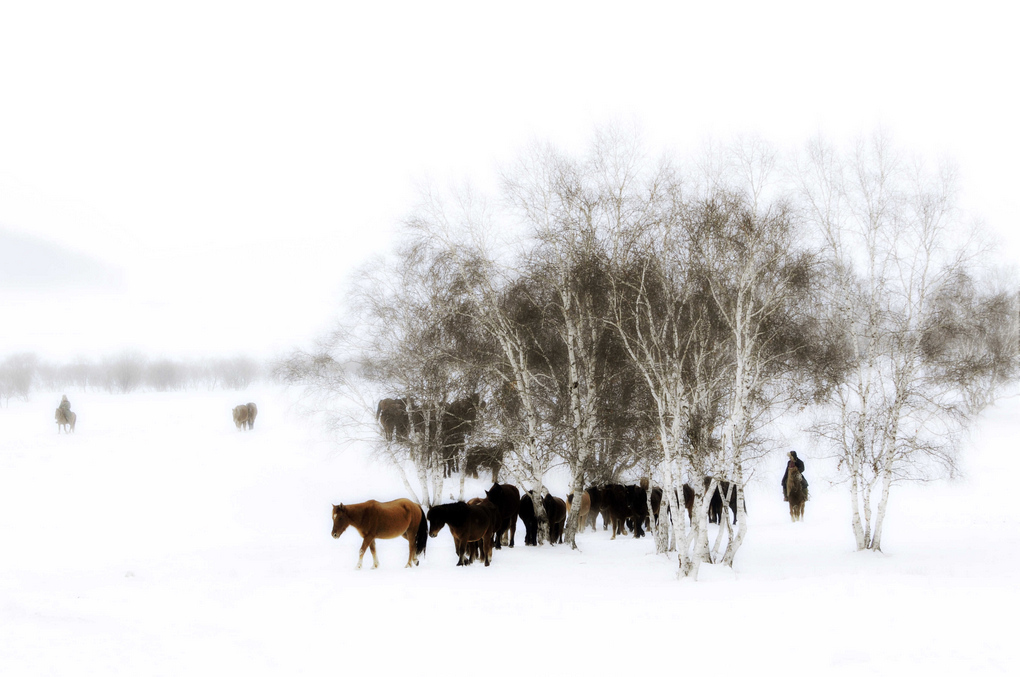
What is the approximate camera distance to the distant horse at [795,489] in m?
20.6

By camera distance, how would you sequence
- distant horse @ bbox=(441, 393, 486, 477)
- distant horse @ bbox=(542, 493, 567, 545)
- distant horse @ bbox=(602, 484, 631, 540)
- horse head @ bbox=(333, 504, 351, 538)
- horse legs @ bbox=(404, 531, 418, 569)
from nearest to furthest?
horse head @ bbox=(333, 504, 351, 538) < horse legs @ bbox=(404, 531, 418, 569) < distant horse @ bbox=(542, 493, 567, 545) < distant horse @ bbox=(602, 484, 631, 540) < distant horse @ bbox=(441, 393, 486, 477)

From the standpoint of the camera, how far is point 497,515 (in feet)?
46.1

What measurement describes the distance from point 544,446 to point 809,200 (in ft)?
28.5

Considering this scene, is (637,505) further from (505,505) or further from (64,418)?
(64,418)

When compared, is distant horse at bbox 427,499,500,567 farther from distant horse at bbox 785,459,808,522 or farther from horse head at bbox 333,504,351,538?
distant horse at bbox 785,459,808,522

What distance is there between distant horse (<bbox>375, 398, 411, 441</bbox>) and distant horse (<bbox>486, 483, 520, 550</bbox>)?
5744mm

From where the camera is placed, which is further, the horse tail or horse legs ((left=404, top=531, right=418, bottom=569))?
the horse tail

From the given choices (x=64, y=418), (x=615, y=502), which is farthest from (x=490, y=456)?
(x=64, y=418)

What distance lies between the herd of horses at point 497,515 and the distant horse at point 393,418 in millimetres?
5386

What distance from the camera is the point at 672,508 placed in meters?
13.2

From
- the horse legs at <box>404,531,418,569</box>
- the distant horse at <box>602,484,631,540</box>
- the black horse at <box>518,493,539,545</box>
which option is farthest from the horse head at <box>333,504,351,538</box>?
the distant horse at <box>602,484,631,540</box>

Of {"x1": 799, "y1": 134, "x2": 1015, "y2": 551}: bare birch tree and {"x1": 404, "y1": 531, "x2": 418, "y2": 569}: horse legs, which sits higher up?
{"x1": 799, "y1": 134, "x2": 1015, "y2": 551}: bare birch tree

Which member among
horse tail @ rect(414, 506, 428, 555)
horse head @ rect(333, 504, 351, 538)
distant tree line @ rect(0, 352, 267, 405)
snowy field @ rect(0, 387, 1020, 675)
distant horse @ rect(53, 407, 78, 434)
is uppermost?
distant tree line @ rect(0, 352, 267, 405)

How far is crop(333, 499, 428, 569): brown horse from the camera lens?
1208 centimetres
